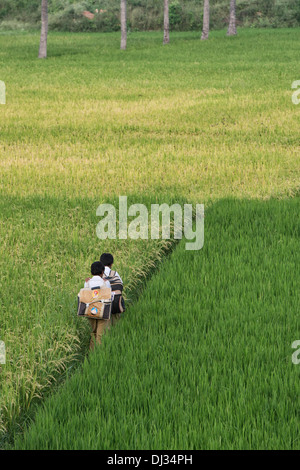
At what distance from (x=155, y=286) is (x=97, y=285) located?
1.21m

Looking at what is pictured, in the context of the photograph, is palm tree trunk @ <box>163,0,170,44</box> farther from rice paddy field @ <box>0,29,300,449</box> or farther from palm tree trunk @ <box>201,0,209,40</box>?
rice paddy field @ <box>0,29,300,449</box>

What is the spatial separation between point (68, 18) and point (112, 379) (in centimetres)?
4738

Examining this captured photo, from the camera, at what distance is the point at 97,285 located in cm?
425

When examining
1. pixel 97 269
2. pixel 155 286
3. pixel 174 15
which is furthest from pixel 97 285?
pixel 174 15

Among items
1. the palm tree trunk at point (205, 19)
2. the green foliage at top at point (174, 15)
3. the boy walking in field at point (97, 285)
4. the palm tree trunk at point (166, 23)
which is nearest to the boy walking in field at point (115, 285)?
the boy walking in field at point (97, 285)

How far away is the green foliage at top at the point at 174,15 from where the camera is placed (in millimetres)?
43853

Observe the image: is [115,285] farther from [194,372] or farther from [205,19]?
[205,19]

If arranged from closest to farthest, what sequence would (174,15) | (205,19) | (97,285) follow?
(97,285), (205,19), (174,15)

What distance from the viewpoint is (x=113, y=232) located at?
703 centimetres

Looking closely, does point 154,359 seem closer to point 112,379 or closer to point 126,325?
point 112,379

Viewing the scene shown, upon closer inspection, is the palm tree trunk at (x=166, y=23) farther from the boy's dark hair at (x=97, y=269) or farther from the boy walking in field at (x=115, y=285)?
the boy's dark hair at (x=97, y=269)

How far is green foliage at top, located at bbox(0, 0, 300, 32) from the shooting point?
1727 inches

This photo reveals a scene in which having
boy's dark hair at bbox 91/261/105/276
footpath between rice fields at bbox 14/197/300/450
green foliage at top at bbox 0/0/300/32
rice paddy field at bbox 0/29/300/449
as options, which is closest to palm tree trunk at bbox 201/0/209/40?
green foliage at top at bbox 0/0/300/32

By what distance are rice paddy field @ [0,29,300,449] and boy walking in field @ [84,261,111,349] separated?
0.44 feet
